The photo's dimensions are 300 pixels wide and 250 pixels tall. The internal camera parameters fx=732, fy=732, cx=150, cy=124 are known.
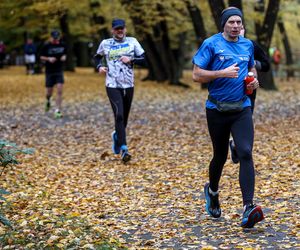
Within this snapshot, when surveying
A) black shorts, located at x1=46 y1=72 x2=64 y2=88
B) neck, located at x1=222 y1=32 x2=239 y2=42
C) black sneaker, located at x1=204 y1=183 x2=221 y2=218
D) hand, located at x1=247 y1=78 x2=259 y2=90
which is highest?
neck, located at x1=222 y1=32 x2=239 y2=42

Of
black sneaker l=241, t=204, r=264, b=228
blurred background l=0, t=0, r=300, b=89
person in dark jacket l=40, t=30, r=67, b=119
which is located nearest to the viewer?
black sneaker l=241, t=204, r=264, b=228

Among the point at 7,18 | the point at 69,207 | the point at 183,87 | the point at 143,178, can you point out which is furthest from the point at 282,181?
the point at 7,18

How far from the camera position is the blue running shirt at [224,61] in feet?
23.1

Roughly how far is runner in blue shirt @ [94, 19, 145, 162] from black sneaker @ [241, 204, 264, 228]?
5.19 metres

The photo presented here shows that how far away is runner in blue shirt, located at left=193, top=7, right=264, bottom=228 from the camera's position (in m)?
7.03

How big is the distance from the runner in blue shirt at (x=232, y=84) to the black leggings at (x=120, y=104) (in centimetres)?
473

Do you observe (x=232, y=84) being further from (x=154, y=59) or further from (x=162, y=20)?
(x=154, y=59)

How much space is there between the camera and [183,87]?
32938 mm

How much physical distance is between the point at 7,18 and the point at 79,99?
1937cm

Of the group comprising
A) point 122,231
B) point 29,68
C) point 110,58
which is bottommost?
point 29,68

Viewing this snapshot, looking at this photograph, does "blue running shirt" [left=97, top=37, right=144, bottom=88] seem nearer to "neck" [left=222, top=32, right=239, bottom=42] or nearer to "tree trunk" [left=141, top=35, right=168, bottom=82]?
"neck" [left=222, top=32, right=239, bottom=42]

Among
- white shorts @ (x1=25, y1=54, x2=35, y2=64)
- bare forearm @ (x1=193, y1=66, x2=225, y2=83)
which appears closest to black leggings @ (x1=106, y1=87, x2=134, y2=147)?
bare forearm @ (x1=193, y1=66, x2=225, y2=83)

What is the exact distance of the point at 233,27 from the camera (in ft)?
23.0

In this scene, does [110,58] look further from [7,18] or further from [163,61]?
[7,18]
